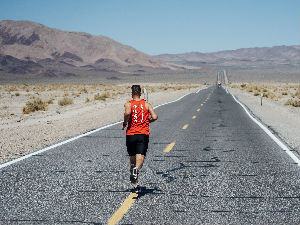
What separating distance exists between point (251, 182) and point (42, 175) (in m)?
3.68

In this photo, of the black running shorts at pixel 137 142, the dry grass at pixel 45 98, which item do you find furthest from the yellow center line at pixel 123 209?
the dry grass at pixel 45 98

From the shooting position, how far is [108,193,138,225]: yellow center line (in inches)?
197

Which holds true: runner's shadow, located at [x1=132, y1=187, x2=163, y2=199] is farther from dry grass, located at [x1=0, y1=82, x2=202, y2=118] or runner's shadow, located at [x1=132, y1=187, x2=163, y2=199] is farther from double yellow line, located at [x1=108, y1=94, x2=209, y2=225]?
dry grass, located at [x1=0, y1=82, x2=202, y2=118]

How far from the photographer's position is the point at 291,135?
13250mm

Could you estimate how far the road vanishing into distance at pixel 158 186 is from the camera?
205 inches

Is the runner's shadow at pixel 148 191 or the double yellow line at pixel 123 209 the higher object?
the double yellow line at pixel 123 209

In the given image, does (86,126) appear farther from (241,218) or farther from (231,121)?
(241,218)

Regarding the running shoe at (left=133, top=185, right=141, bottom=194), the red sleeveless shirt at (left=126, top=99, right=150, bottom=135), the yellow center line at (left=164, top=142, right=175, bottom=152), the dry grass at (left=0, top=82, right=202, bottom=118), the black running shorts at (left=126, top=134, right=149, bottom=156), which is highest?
the red sleeveless shirt at (left=126, top=99, right=150, bottom=135)

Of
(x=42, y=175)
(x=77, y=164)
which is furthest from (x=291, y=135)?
(x=42, y=175)

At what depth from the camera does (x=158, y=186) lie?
6.58 m

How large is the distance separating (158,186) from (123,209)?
1.27 meters

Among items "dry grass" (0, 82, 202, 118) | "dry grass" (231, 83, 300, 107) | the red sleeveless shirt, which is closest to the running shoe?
the red sleeveless shirt

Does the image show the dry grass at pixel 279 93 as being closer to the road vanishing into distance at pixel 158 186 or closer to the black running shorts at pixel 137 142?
the road vanishing into distance at pixel 158 186

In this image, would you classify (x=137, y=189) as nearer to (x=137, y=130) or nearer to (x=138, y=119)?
(x=137, y=130)
